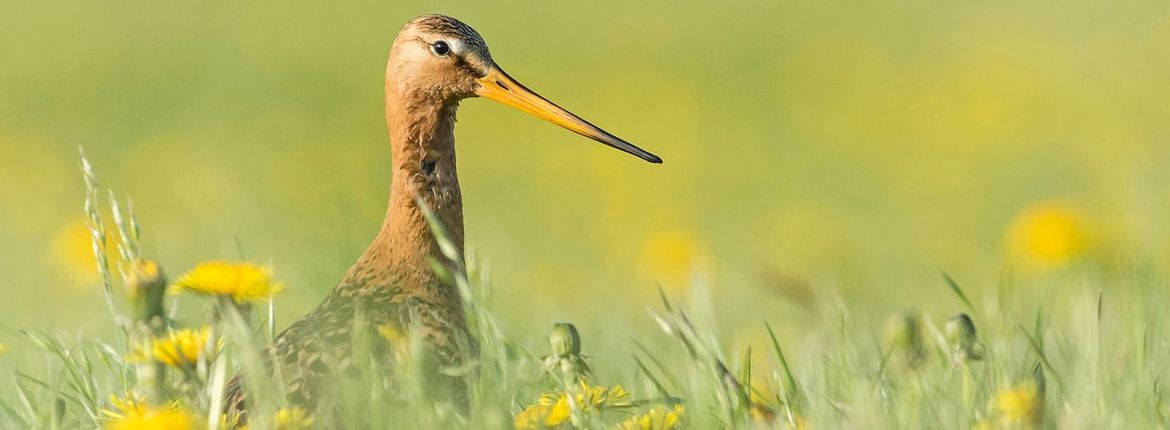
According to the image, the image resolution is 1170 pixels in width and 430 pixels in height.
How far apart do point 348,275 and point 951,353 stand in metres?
1.64

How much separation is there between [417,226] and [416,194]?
109 mm

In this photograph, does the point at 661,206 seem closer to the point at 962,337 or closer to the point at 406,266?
the point at 406,266

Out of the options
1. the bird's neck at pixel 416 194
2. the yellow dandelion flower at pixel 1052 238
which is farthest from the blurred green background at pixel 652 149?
the bird's neck at pixel 416 194

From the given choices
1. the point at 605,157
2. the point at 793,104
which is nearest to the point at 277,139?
the point at 605,157

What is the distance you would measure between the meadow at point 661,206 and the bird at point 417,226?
14 centimetres

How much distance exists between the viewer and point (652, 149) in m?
11.9

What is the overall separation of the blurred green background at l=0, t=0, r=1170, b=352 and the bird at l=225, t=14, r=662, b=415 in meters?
0.18

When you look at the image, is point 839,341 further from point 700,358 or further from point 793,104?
point 793,104

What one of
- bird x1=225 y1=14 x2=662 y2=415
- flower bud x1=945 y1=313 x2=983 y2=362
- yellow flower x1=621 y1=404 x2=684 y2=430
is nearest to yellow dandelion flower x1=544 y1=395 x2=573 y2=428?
yellow flower x1=621 y1=404 x2=684 y2=430

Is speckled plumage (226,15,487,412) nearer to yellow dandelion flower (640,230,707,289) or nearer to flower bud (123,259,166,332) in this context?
flower bud (123,259,166,332)

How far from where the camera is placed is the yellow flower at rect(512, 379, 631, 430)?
2.93 metres

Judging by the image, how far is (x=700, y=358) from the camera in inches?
118

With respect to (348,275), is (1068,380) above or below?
below

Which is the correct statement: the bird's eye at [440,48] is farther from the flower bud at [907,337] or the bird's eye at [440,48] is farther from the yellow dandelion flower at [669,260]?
the yellow dandelion flower at [669,260]
